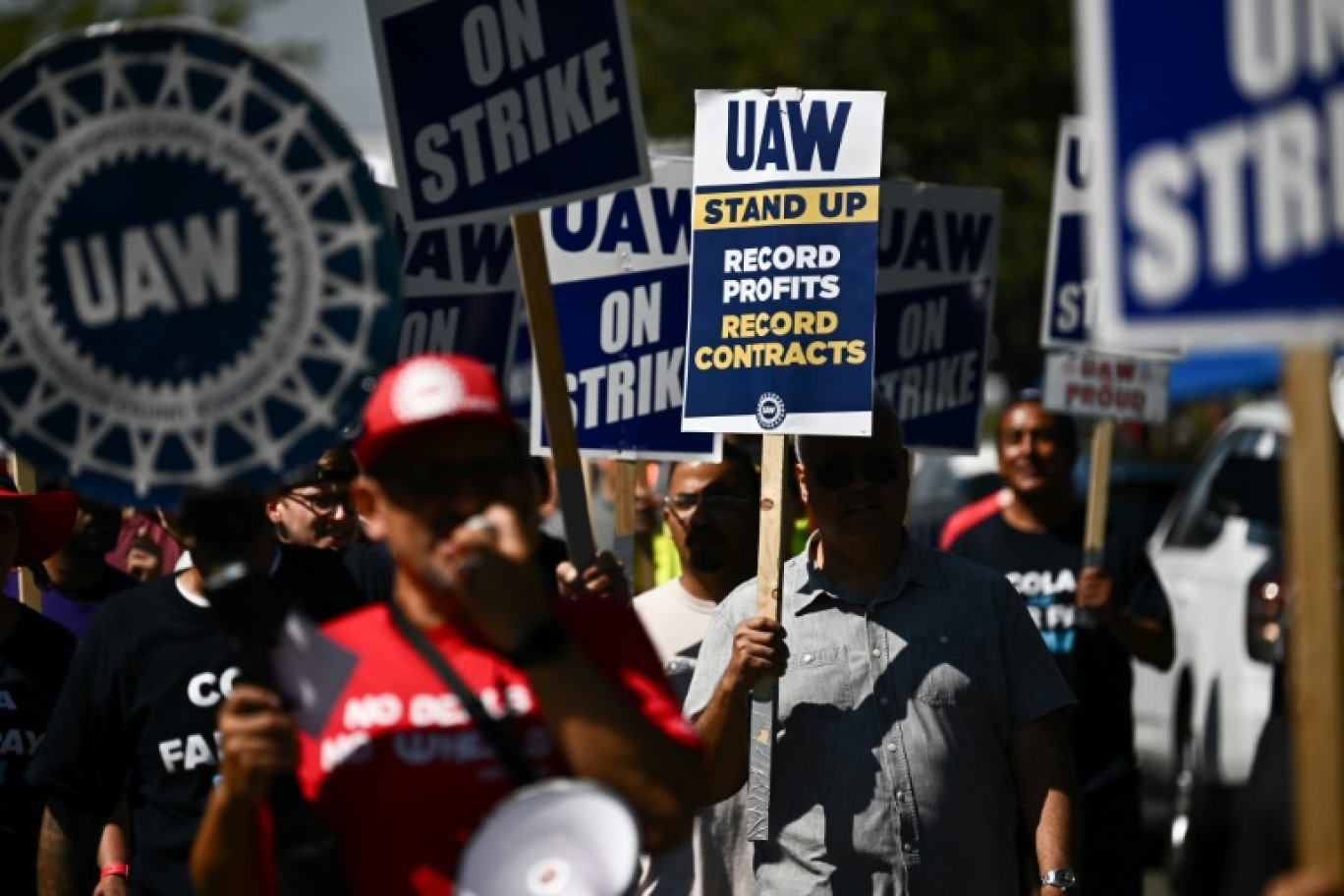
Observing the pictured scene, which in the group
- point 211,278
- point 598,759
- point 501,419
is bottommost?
point 598,759

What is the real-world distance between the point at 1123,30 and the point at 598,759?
125 centimetres

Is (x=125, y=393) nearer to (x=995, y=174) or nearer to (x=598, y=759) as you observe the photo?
(x=598, y=759)

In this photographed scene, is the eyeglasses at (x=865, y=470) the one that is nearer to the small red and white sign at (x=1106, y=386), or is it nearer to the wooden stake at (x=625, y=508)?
the wooden stake at (x=625, y=508)

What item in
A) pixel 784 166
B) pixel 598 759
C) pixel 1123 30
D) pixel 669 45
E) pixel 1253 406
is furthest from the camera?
pixel 669 45

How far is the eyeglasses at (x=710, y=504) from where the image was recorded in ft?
22.3

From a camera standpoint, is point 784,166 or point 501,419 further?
point 784,166

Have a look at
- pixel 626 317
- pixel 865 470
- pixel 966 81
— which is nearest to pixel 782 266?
pixel 865 470

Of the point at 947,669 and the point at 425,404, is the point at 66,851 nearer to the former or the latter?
the point at 947,669

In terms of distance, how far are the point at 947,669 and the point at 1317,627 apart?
8.15 feet

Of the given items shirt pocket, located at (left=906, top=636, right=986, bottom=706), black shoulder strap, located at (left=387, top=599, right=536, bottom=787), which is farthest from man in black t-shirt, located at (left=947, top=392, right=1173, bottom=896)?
black shoulder strap, located at (left=387, top=599, right=536, bottom=787)

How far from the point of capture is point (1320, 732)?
116 inches

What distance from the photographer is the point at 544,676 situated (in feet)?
11.2

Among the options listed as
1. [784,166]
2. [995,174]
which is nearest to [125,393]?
[784,166]

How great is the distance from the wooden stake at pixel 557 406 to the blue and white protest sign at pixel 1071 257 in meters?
4.86
